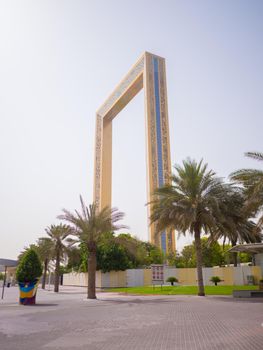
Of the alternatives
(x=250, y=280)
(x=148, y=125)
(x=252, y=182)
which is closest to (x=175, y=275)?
(x=250, y=280)

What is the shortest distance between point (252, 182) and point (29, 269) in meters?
14.6

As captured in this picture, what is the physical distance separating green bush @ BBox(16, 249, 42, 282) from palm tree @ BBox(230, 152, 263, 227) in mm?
13302

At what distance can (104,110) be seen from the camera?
97.9m

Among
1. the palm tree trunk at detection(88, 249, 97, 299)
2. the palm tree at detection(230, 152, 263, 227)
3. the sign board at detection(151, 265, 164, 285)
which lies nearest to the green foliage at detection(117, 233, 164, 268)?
the sign board at detection(151, 265, 164, 285)

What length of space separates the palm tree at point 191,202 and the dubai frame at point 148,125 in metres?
43.8

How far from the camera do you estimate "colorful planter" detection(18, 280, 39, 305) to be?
19.6 metres

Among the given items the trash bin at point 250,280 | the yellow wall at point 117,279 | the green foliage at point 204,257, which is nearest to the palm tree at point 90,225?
the trash bin at point 250,280

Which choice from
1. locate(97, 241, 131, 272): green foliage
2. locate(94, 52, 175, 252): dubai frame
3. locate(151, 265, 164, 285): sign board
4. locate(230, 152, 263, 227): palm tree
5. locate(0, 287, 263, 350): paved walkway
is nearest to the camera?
locate(0, 287, 263, 350): paved walkway

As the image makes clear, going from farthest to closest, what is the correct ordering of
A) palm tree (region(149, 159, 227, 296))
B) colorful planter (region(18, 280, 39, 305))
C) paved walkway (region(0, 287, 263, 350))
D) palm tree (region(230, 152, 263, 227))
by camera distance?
palm tree (region(149, 159, 227, 296)), colorful planter (region(18, 280, 39, 305)), palm tree (region(230, 152, 263, 227)), paved walkway (region(0, 287, 263, 350))

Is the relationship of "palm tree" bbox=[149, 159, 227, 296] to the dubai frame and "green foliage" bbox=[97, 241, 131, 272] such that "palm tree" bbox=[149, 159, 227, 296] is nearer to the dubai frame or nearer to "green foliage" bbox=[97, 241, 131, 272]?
"green foliage" bbox=[97, 241, 131, 272]

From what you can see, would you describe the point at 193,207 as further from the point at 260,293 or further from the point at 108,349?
the point at 108,349

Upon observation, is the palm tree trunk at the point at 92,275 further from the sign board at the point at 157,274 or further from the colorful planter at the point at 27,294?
the sign board at the point at 157,274

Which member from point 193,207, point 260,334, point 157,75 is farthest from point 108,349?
point 157,75

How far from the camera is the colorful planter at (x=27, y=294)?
64.4ft
